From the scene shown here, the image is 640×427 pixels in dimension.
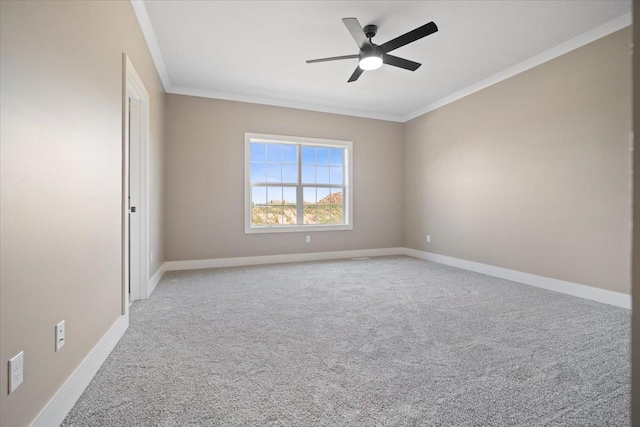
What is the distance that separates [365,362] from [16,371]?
157 centimetres

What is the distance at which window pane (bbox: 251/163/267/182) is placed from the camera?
517cm

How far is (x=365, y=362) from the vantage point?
187 cm

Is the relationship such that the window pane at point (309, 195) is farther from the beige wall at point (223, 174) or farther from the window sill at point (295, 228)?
the beige wall at point (223, 174)

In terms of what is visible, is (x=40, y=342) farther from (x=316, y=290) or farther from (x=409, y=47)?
(x=409, y=47)

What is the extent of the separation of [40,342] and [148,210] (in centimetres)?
221

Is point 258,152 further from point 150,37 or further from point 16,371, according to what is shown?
point 16,371

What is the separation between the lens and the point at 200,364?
6.09 ft

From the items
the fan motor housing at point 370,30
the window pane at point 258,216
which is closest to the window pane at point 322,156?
the window pane at point 258,216

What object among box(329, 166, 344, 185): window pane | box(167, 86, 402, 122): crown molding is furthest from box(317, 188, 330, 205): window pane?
box(167, 86, 402, 122): crown molding

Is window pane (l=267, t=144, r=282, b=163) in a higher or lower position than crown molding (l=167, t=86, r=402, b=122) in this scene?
lower

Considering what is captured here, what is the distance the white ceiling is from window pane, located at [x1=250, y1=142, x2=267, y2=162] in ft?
2.62

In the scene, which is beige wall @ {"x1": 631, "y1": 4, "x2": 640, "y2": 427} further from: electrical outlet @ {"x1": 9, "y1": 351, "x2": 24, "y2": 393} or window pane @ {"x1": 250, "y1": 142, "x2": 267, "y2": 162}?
window pane @ {"x1": 250, "y1": 142, "x2": 267, "y2": 162}

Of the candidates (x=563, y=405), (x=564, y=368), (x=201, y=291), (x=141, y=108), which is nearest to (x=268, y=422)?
(x=563, y=405)

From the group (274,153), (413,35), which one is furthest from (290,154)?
(413,35)
